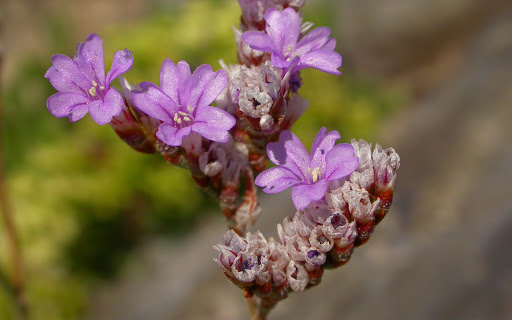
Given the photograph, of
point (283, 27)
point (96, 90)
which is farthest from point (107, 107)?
point (283, 27)

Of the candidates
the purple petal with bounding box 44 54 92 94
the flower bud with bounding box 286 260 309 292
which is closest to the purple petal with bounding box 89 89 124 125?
the purple petal with bounding box 44 54 92 94

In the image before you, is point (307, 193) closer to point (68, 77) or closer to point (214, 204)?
point (68, 77)

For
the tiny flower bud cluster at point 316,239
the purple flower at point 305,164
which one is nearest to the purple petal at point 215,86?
the purple flower at point 305,164

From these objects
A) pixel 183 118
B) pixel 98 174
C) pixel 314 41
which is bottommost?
pixel 98 174

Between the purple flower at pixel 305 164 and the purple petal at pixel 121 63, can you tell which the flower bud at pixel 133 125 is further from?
the purple flower at pixel 305 164

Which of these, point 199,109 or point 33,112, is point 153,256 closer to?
point 33,112

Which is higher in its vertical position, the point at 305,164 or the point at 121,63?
the point at 121,63
